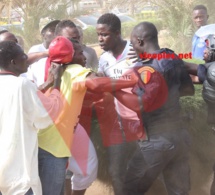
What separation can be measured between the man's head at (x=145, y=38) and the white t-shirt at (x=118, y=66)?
332 mm

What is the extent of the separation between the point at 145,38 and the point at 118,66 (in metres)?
0.62

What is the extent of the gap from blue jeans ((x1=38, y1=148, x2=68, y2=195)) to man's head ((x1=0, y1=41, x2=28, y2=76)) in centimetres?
59

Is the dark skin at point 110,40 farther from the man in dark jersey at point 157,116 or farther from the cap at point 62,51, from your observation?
the cap at point 62,51

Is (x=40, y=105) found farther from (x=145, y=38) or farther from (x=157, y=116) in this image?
(x=145, y=38)

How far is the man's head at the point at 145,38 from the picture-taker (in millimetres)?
3535

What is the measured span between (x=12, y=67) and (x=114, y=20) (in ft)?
4.86

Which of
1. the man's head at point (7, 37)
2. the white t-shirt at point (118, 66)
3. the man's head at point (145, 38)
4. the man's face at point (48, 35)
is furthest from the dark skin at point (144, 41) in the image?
the man's face at point (48, 35)

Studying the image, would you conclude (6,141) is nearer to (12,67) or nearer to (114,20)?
(12,67)

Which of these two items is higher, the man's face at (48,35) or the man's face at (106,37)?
the man's face at (106,37)

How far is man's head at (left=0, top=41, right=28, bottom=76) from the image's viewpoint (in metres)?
3.07

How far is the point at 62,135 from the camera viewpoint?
10.5 feet

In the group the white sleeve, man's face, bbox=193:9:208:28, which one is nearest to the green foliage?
man's face, bbox=193:9:208:28

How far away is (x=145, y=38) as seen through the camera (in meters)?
3.54

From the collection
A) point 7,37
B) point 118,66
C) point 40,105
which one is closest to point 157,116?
point 118,66
